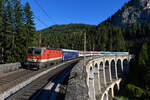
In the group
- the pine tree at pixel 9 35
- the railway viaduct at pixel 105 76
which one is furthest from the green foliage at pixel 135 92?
the pine tree at pixel 9 35

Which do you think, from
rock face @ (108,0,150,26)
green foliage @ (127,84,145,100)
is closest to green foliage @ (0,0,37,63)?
green foliage @ (127,84,145,100)

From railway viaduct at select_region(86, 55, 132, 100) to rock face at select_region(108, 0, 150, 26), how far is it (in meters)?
110

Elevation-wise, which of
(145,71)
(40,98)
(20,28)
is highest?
(20,28)

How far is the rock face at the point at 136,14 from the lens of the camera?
145000 mm

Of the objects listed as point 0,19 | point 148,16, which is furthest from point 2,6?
point 148,16

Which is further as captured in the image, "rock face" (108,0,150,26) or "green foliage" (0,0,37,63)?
"rock face" (108,0,150,26)

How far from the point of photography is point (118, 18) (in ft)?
553

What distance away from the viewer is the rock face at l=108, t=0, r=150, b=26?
476 ft

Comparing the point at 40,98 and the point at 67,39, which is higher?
the point at 67,39

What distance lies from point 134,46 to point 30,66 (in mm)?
94925

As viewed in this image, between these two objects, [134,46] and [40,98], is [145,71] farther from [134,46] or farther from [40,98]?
[134,46]

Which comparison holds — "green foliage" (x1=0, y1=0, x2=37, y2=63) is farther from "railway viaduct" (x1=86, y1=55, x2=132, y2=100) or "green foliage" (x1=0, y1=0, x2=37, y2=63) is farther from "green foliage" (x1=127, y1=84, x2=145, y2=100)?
"green foliage" (x1=127, y1=84, x2=145, y2=100)

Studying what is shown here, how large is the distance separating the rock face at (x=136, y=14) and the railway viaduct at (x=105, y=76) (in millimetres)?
110130

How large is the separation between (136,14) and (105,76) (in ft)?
473
